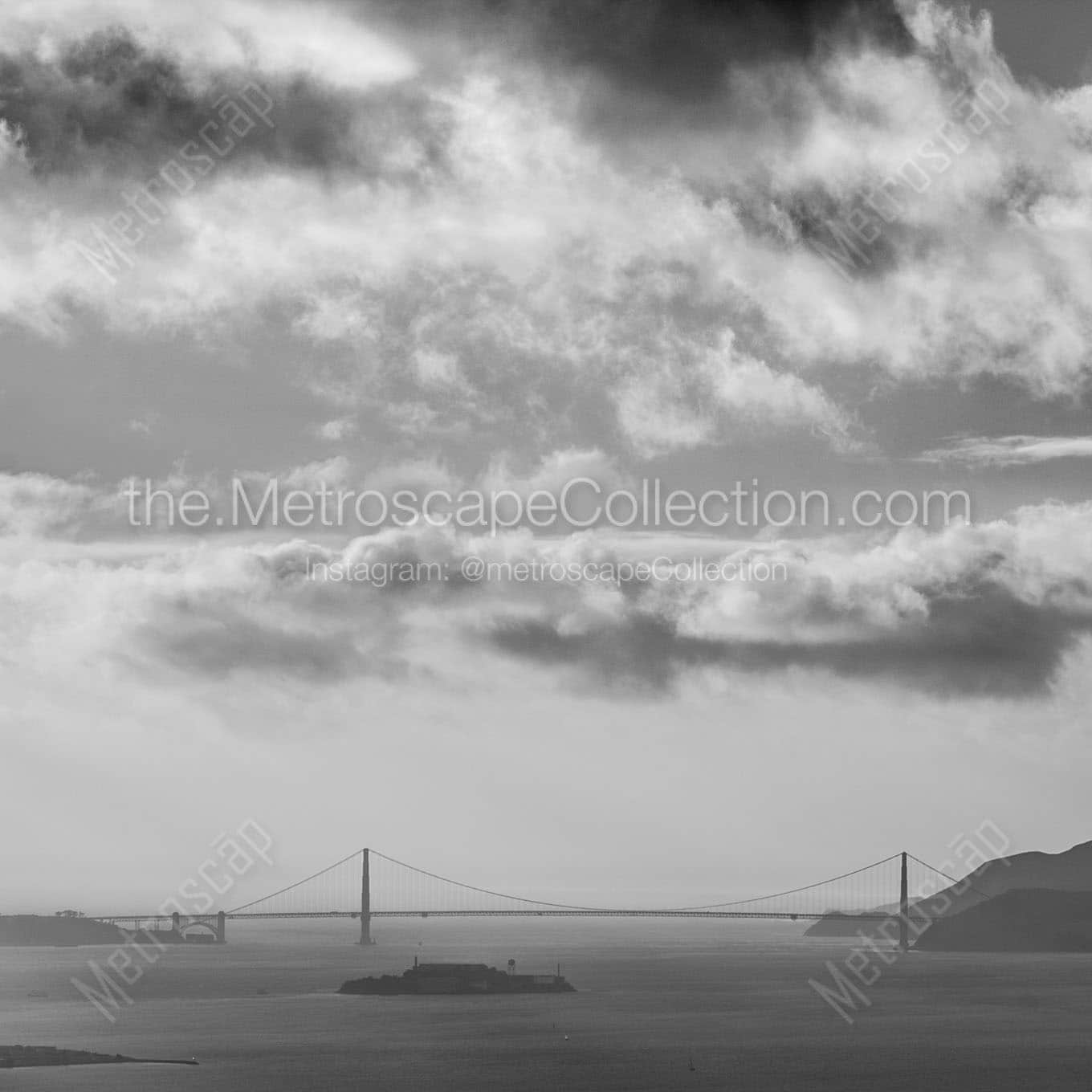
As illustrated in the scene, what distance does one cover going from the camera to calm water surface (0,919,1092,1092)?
6188 centimetres

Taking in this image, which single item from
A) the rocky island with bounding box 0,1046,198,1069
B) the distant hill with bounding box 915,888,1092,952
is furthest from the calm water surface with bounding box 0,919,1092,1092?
the distant hill with bounding box 915,888,1092,952

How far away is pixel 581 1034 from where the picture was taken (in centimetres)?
8075

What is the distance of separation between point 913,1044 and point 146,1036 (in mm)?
38121

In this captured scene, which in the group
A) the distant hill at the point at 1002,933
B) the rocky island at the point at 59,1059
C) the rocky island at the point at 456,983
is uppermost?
the rocky island at the point at 59,1059

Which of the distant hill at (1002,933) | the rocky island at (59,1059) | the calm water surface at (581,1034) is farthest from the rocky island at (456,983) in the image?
the distant hill at (1002,933)

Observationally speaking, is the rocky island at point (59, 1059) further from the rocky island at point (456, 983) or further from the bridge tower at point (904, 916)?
the bridge tower at point (904, 916)

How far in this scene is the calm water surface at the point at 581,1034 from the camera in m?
61.9

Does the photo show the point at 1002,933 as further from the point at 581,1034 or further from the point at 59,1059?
the point at 59,1059

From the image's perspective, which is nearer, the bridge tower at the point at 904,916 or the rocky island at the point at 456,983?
the rocky island at the point at 456,983

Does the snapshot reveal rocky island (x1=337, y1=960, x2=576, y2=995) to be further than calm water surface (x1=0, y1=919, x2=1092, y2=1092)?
Yes

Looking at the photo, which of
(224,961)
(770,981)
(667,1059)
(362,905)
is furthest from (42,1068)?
(362,905)

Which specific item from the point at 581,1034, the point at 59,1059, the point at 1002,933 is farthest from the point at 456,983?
the point at 1002,933

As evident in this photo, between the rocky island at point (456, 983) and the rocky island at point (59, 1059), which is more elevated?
the rocky island at point (59, 1059)

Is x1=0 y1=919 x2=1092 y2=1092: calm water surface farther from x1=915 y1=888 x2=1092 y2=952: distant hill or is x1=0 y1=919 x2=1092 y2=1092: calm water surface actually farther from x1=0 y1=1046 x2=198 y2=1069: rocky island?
x1=915 y1=888 x2=1092 y2=952: distant hill
